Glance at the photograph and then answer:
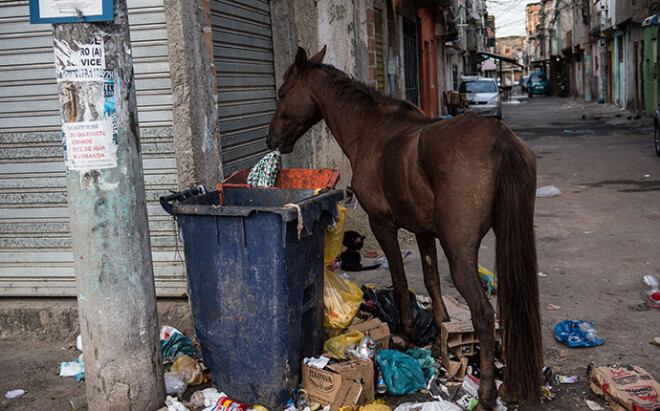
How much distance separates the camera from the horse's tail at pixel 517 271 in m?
3.34

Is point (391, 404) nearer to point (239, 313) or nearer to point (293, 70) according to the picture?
point (239, 313)

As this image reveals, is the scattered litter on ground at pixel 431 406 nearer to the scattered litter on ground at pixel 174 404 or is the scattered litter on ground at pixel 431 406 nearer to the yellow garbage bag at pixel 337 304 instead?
the yellow garbage bag at pixel 337 304

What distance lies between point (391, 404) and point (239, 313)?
105cm

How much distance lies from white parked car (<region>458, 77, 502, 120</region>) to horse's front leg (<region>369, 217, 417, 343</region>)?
2156cm

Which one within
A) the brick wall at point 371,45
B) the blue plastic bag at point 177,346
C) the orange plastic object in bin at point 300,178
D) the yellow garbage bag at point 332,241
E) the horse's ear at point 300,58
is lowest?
the blue plastic bag at point 177,346

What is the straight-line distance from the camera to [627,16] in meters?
26.4

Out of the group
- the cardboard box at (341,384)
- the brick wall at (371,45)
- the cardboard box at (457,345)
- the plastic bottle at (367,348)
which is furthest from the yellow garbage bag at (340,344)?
the brick wall at (371,45)

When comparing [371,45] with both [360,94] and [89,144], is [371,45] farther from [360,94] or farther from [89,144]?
Result: [89,144]

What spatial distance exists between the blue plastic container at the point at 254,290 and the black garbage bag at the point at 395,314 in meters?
0.90

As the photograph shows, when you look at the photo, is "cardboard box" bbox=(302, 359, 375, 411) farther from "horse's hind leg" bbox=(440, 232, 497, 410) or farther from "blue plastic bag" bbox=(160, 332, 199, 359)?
"blue plastic bag" bbox=(160, 332, 199, 359)

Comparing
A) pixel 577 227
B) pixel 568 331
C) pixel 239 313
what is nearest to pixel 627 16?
pixel 577 227

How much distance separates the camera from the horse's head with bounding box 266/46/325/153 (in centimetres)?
477

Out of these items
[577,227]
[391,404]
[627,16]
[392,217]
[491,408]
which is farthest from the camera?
[627,16]

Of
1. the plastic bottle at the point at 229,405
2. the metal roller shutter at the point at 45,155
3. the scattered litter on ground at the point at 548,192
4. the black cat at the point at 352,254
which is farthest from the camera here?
the scattered litter on ground at the point at 548,192
